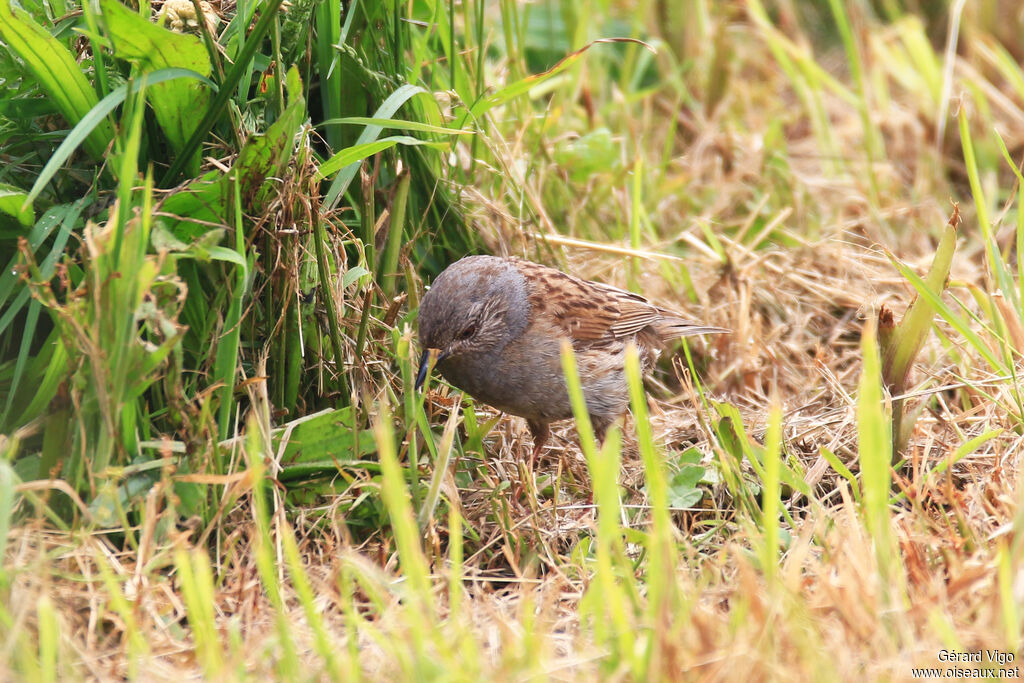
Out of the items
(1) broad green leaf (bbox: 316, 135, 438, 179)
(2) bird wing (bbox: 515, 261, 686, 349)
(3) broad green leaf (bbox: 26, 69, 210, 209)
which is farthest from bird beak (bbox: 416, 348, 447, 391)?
(3) broad green leaf (bbox: 26, 69, 210, 209)

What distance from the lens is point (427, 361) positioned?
12.2 ft

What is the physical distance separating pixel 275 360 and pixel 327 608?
907mm

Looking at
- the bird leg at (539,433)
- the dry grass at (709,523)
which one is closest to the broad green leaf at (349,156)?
the dry grass at (709,523)

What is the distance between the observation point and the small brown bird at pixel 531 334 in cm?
385

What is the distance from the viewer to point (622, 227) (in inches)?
209

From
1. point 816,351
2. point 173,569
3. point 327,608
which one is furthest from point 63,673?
point 816,351

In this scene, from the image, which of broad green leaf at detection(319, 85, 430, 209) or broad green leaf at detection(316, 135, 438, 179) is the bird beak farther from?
broad green leaf at detection(316, 135, 438, 179)

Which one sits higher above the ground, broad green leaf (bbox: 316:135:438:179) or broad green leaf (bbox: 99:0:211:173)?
broad green leaf (bbox: 99:0:211:173)

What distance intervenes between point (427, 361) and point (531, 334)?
55cm

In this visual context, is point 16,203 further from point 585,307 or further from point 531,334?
point 585,307

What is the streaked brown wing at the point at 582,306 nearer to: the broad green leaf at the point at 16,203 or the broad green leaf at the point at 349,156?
the broad green leaf at the point at 349,156

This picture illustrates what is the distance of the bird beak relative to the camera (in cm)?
365

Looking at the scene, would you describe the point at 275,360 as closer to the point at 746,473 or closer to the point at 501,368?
the point at 501,368

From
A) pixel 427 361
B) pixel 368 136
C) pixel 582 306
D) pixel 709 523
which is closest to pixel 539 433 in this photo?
pixel 582 306
